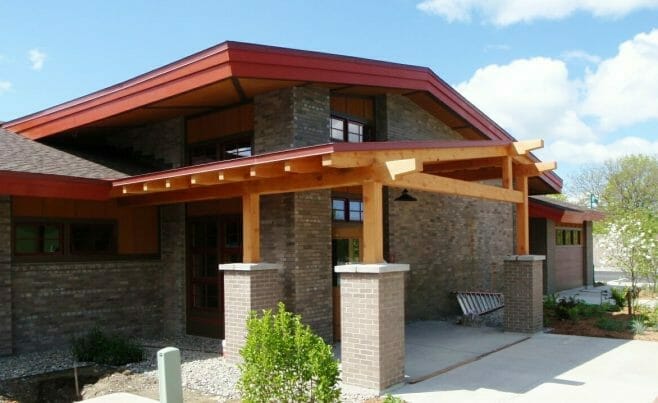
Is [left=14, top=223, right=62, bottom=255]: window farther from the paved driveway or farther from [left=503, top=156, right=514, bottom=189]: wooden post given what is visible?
[left=503, top=156, right=514, bottom=189]: wooden post

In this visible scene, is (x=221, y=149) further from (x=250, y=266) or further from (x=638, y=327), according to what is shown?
(x=638, y=327)

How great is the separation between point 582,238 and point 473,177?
11.9 metres

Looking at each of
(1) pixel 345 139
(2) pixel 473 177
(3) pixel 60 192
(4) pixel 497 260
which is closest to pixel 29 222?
(3) pixel 60 192

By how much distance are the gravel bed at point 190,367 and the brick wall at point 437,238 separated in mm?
4418

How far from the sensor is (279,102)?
33.6ft

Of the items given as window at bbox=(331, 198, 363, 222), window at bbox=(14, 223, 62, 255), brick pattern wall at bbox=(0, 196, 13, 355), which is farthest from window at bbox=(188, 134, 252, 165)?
brick pattern wall at bbox=(0, 196, 13, 355)

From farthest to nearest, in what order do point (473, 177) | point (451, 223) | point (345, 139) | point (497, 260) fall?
1. point (497, 260)
2. point (451, 223)
3. point (473, 177)
4. point (345, 139)

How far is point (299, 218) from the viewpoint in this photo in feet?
32.7

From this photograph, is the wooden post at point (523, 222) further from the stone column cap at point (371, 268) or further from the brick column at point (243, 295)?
the brick column at point (243, 295)

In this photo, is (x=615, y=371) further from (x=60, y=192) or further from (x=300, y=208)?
(x=60, y=192)

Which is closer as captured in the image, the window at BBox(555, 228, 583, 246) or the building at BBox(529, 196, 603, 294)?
the building at BBox(529, 196, 603, 294)

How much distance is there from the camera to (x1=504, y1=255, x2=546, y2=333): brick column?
11.5m

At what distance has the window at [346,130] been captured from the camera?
11234mm

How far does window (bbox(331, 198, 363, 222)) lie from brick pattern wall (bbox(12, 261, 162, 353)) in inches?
165
